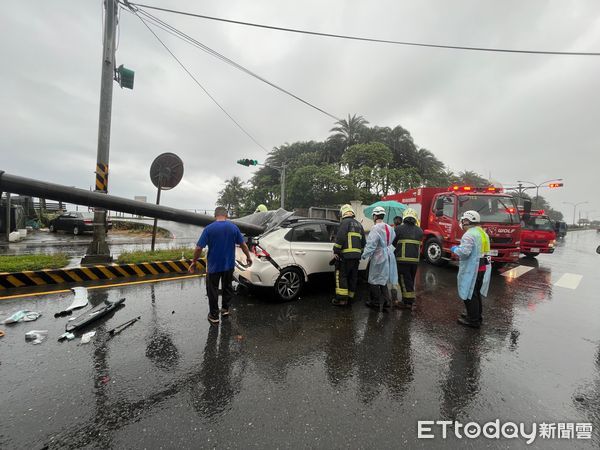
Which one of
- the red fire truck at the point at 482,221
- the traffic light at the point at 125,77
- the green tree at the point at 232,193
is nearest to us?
the traffic light at the point at 125,77

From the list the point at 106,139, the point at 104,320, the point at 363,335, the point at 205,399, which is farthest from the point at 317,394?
the point at 106,139

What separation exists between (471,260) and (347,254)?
1.89 m

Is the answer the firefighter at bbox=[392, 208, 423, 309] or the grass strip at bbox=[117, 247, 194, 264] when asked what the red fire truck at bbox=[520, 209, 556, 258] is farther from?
the grass strip at bbox=[117, 247, 194, 264]

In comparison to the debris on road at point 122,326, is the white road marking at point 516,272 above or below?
below

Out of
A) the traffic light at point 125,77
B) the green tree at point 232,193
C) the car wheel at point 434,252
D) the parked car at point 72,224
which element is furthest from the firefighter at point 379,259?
the green tree at point 232,193

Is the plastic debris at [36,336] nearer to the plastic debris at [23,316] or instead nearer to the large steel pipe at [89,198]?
the plastic debris at [23,316]

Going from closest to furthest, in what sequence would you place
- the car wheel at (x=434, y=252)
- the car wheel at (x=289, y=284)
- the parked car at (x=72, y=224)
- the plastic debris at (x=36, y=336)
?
1. the plastic debris at (x=36, y=336)
2. the car wheel at (x=289, y=284)
3. the car wheel at (x=434, y=252)
4. the parked car at (x=72, y=224)

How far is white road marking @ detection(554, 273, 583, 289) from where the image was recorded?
24.3 feet

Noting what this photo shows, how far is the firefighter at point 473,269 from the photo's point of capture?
430 cm

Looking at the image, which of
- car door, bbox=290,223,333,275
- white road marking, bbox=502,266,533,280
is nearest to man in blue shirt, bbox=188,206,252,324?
car door, bbox=290,223,333,275

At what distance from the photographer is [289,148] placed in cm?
4022

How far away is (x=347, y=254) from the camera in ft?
16.3

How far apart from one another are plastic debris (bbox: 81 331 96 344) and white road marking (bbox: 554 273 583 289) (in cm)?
1006

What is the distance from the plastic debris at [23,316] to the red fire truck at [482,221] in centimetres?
968
